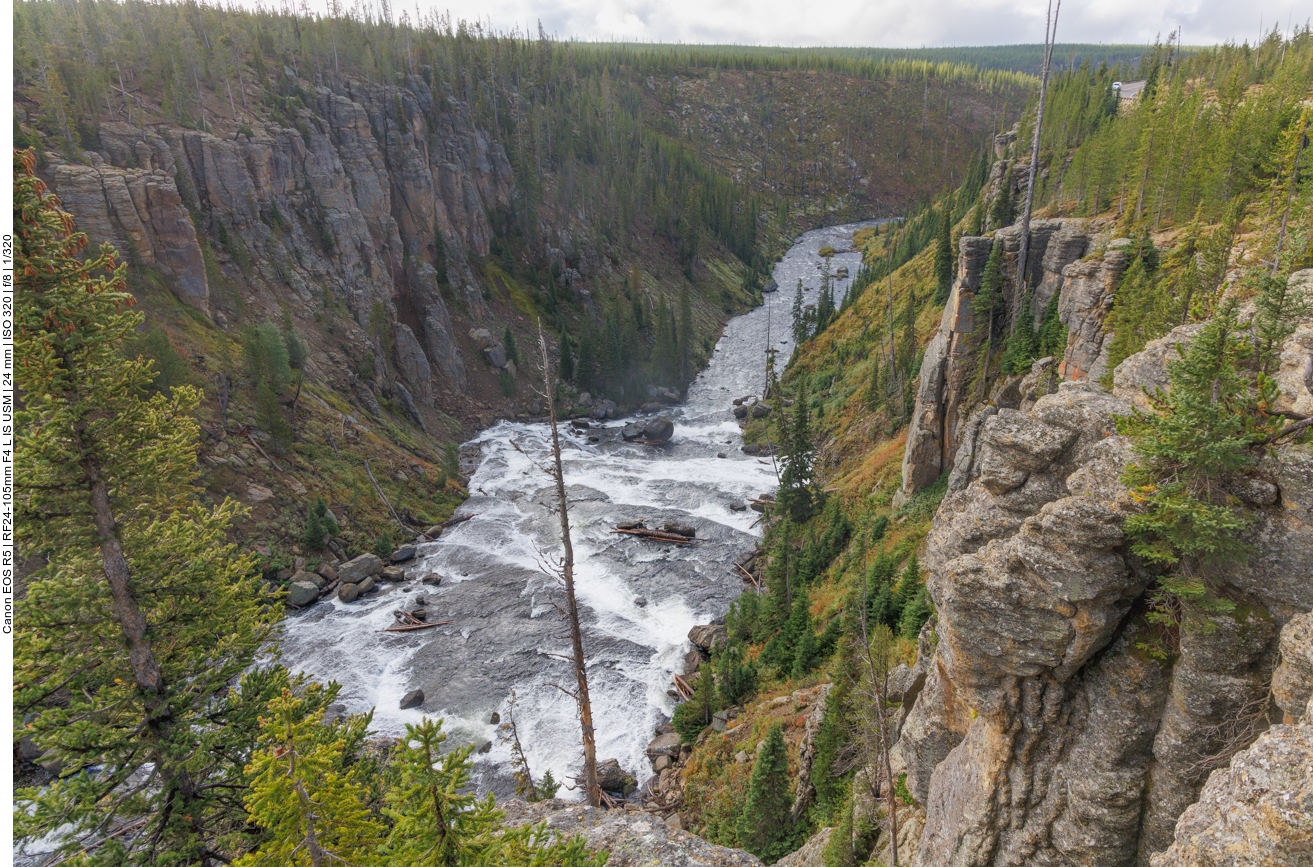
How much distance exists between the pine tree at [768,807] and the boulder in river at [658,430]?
47252 mm

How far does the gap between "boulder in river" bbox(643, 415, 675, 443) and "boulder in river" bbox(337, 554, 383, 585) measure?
3160 centimetres

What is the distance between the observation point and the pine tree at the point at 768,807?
1906 cm

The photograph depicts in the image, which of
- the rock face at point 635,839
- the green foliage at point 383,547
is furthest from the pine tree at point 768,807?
→ the green foliage at point 383,547

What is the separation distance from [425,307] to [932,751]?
69618 millimetres

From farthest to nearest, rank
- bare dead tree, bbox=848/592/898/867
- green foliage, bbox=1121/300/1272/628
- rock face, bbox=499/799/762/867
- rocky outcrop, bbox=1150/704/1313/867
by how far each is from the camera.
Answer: bare dead tree, bbox=848/592/898/867 < rock face, bbox=499/799/762/867 < green foliage, bbox=1121/300/1272/628 < rocky outcrop, bbox=1150/704/1313/867

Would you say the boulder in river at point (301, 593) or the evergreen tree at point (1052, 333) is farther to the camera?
the boulder in river at point (301, 593)

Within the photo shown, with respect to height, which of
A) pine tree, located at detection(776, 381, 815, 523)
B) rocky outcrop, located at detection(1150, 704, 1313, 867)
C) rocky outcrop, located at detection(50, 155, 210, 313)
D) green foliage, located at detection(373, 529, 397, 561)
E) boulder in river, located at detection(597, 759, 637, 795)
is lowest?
boulder in river, located at detection(597, 759, 637, 795)

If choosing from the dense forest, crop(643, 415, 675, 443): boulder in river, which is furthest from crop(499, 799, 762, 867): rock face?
crop(643, 415, 675, 443): boulder in river

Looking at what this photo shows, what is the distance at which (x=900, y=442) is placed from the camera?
4681 centimetres

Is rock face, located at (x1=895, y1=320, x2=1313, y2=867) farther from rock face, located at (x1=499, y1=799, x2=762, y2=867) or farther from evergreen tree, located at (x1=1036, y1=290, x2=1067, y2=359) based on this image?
evergreen tree, located at (x1=1036, y1=290, x2=1067, y2=359)

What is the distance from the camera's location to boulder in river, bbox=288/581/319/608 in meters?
37.6

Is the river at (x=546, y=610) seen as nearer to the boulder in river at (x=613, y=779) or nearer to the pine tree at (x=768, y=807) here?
the boulder in river at (x=613, y=779)

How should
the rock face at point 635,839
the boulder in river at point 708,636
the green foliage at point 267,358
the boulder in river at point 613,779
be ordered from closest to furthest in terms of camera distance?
the rock face at point 635,839, the boulder in river at point 613,779, the boulder in river at point 708,636, the green foliage at point 267,358

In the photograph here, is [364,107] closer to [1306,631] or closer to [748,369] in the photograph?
[748,369]
